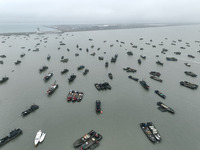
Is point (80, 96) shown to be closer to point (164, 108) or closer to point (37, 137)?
point (37, 137)

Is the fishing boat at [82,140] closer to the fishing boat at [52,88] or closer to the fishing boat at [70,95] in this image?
the fishing boat at [70,95]

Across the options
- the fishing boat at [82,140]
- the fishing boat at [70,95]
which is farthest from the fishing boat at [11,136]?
the fishing boat at [70,95]

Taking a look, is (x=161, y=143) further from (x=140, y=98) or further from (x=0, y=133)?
(x=0, y=133)

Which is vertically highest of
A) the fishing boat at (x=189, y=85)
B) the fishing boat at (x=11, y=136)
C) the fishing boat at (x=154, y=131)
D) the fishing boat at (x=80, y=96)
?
the fishing boat at (x=189, y=85)

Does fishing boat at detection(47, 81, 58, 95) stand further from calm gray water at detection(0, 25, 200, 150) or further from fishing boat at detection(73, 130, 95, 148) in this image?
fishing boat at detection(73, 130, 95, 148)

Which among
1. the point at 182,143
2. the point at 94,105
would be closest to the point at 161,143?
the point at 182,143

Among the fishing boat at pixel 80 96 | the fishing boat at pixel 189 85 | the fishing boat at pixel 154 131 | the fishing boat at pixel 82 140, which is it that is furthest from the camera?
the fishing boat at pixel 189 85

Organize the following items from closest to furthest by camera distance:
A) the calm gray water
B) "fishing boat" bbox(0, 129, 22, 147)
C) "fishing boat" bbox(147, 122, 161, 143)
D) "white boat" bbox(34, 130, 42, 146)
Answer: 1. "white boat" bbox(34, 130, 42, 146)
2. "fishing boat" bbox(0, 129, 22, 147)
3. "fishing boat" bbox(147, 122, 161, 143)
4. the calm gray water

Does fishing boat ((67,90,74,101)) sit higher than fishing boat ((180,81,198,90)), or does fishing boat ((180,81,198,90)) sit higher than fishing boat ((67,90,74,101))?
fishing boat ((180,81,198,90))

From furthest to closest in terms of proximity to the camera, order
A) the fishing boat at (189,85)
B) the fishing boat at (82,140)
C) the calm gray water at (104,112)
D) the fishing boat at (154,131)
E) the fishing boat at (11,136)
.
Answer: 1. the fishing boat at (189,85)
2. the calm gray water at (104,112)
3. the fishing boat at (154,131)
4. the fishing boat at (11,136)
5. the fishing boat at (82,140)

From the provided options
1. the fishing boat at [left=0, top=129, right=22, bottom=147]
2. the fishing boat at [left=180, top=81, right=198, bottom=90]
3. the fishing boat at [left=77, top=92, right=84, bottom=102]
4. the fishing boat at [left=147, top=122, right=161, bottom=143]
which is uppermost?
the fishing boat at [left=180, top=81, right=198, bottom=90]

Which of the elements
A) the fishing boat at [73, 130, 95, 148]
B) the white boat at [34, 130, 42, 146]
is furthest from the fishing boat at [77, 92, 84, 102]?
the white boat at [34, 130, 42, 146]
